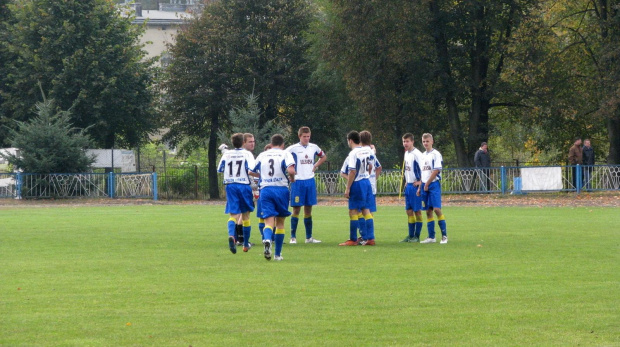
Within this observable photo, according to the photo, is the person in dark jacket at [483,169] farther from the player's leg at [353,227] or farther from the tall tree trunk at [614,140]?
the player's leg at [353,227]

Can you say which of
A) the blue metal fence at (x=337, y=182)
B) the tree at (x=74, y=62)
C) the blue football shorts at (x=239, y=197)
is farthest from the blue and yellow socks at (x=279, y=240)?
the tree at (x=74, y=62)

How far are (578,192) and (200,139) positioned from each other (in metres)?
23.6

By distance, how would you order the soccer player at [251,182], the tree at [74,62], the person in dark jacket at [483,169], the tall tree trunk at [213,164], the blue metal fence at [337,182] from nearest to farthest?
the soccer player at [251,182] < the blue metal fence at [337,182] < the person in dark jacket at [483,169] < the tall tree trunk at [213,164] < the tree at [74,62]

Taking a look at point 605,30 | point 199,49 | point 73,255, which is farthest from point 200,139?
point 73,255

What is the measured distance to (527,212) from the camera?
92.1 feet

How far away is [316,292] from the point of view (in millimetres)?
10102

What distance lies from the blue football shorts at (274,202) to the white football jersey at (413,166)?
4.18m

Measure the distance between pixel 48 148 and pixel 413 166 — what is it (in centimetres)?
2789

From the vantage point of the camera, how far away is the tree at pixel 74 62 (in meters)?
49.0

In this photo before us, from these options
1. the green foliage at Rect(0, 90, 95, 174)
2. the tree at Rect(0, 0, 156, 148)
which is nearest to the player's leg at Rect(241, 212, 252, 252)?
the green foliage at Rect(0, 90, 95, 174)

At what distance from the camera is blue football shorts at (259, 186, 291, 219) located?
13695 millimetres

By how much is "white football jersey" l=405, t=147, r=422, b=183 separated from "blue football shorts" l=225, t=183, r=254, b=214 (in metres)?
3.41

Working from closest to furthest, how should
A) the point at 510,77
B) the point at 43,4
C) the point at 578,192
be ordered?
1. the point at 578,192
2. the point at 510,77
3. the point at 43,4

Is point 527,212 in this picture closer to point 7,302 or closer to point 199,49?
point 7,302
